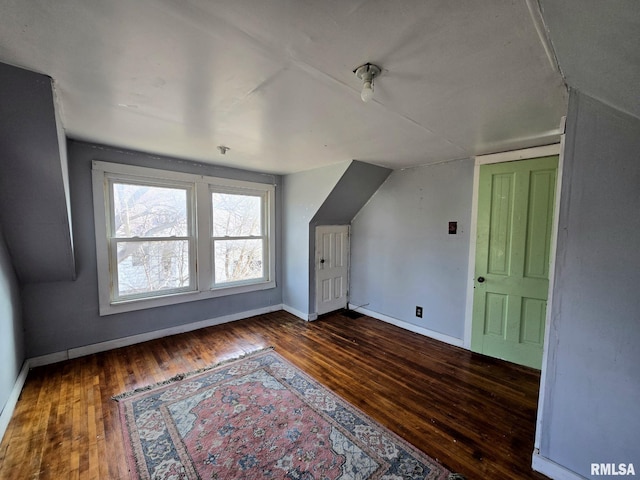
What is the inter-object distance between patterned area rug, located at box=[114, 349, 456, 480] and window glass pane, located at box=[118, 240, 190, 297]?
4.21 ft

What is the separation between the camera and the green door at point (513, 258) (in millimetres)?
2441

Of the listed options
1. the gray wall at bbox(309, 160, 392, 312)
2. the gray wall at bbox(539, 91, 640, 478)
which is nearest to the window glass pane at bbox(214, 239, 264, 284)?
the gray wall at bbox(309, 160, 392, 312)

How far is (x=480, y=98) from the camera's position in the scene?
154cm

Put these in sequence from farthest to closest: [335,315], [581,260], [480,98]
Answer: [335,315] < [480,98] < [581,260]

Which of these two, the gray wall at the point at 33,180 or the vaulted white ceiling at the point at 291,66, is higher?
the vaulted white ceiling at the point at 291,66

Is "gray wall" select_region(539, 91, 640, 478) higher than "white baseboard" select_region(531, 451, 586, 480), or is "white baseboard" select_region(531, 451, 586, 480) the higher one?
"gray wall" select_region(539, 91, 640, 478)

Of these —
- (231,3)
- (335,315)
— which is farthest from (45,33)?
(335,315)

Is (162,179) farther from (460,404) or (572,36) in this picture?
(460,404)

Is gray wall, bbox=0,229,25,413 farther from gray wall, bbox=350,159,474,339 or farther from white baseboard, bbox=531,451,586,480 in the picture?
gray wall, bbox=350,159,474,339

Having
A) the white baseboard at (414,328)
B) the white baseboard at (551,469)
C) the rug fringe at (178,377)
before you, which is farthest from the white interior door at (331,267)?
the white baseboard at (551,469)

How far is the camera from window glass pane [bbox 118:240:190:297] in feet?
9.55

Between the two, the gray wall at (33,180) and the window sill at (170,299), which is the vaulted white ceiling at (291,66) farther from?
the window sill at (170,299)

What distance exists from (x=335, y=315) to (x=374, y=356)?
50.3 inches

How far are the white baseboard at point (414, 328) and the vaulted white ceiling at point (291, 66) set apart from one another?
2.23m
